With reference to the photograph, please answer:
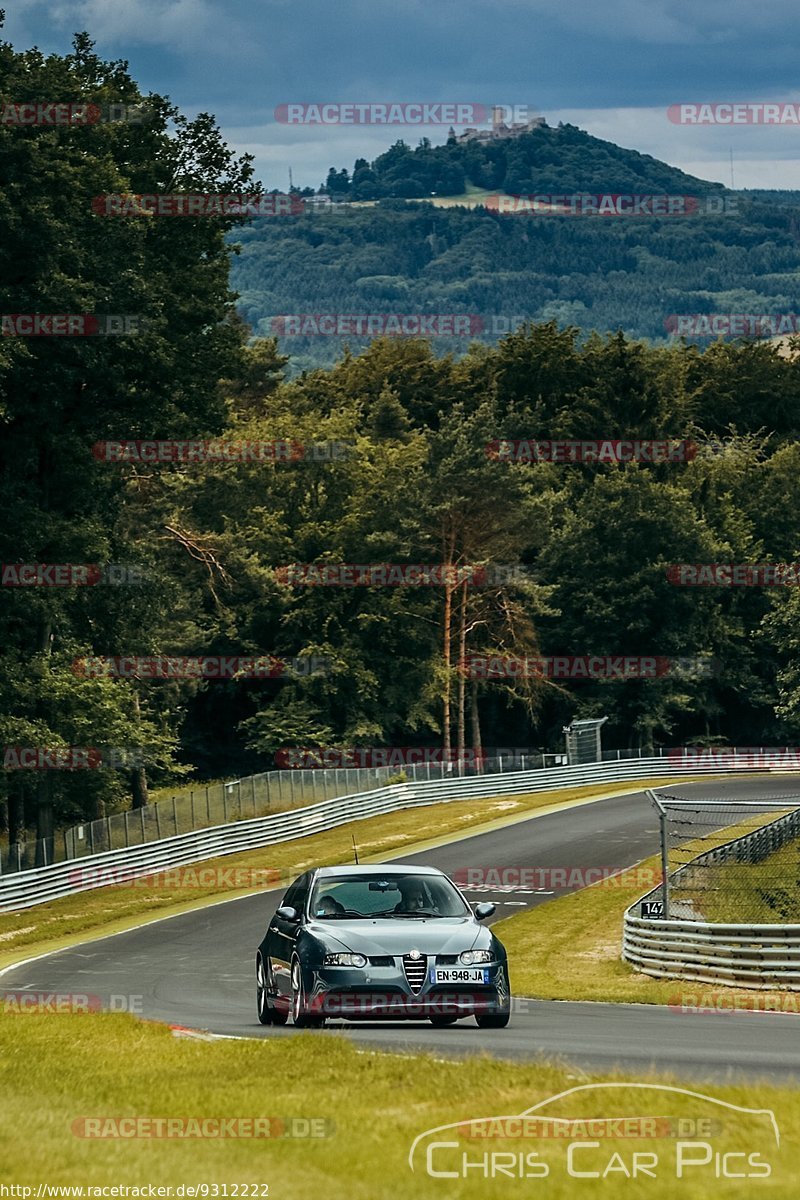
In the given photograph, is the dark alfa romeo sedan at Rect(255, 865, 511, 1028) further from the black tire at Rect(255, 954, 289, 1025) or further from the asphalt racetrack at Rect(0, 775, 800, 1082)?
the black tire at Rect(255, 954, 289, 1025)

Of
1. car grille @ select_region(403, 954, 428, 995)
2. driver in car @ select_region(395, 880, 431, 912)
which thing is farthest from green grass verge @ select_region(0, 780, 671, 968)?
car grille @ select_region(403, 954, 428, 995)

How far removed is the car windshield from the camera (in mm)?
16719

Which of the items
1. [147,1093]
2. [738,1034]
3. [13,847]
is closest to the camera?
[147,1093]

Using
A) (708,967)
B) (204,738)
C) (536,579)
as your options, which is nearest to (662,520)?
(536,579)

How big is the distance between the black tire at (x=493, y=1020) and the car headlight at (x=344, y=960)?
131 centimetres

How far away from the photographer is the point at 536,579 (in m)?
89.3

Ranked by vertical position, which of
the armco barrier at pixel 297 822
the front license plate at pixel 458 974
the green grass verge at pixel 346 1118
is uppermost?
the green grass verge at pixel 346 1118

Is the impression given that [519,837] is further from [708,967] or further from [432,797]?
[708,967]

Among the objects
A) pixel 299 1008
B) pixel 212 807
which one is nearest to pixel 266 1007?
pixel 299 1008

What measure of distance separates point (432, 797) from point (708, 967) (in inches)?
1585

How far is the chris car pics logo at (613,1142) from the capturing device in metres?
6.95

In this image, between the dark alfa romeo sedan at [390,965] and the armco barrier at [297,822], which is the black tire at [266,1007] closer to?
the dark alfa romeo sedan at [390,965]

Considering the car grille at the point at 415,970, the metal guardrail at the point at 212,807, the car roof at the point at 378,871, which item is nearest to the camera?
the car grille at the point at 415,970

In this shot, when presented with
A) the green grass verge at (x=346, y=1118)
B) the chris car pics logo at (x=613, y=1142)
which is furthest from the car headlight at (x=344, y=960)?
the chris car pics logo at (x=613, y=1142)
